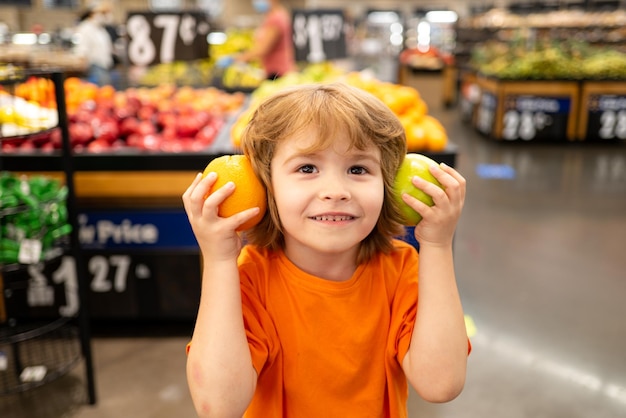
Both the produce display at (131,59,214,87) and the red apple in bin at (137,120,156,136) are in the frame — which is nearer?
the red apple in bin at (137,120,156,136)

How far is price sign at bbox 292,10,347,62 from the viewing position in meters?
4.94

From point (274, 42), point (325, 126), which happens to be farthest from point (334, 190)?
point (274, 42)

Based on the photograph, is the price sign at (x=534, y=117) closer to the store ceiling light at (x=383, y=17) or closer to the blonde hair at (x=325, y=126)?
the blonde hair at (x=325, y=126)

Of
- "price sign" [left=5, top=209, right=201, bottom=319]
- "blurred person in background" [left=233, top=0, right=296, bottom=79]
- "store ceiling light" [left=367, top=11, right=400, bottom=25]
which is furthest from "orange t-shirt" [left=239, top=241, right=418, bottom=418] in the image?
"store ceiling light" [left=367, top=11, right=400, bottom=25]

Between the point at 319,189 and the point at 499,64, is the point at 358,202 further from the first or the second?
the point at 499,64

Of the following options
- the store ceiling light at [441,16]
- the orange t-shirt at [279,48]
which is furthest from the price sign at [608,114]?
the store ceiling light at [441,16]

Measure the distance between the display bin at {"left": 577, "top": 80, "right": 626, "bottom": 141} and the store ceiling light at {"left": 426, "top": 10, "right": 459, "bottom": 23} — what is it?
15140 mm

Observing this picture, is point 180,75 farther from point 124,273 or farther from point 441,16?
point 441,16

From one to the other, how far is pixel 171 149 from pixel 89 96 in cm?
147

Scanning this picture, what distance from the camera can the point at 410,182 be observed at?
1031mm

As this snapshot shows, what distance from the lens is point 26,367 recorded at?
2631 millimetres

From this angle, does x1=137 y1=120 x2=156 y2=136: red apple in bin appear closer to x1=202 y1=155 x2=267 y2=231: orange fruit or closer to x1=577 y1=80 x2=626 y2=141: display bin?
x1=202 y1=155 x2=267 y2=231: orange fruit

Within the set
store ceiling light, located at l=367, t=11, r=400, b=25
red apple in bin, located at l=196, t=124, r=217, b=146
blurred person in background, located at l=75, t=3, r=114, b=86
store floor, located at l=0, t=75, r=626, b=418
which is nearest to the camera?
store floor, located at l=0, t=75, r=626, b=418

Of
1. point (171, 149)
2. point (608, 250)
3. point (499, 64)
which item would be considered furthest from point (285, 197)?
point (499, 64)
